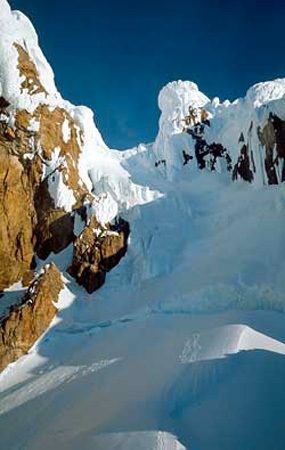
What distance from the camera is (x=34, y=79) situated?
37906 millimetres

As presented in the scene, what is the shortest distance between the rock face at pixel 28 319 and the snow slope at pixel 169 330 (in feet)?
2.47

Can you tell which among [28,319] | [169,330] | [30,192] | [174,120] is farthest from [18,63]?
[169,330]

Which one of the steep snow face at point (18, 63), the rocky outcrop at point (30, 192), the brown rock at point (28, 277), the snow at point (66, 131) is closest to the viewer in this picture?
the brown rock at point (28, 277)

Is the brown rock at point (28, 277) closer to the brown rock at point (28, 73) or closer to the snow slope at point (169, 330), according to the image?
the snow slope at point (169, 330)

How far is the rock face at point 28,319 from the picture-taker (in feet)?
80.6

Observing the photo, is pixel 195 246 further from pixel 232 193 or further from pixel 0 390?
pixel 0 390

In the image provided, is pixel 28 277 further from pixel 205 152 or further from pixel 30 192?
pixel 205 152

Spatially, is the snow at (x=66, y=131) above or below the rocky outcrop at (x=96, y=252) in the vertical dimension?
above

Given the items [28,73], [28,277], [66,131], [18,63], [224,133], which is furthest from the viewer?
[224,133]

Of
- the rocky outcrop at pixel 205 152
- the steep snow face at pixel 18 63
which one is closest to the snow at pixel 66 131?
the steep snow face at pixel 18 63

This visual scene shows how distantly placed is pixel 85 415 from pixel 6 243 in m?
20.5

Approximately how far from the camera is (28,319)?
1008 inches

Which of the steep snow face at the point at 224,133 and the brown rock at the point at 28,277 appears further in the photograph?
→ the steep snow face at the point at 224,133

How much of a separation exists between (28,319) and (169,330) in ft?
33.1
